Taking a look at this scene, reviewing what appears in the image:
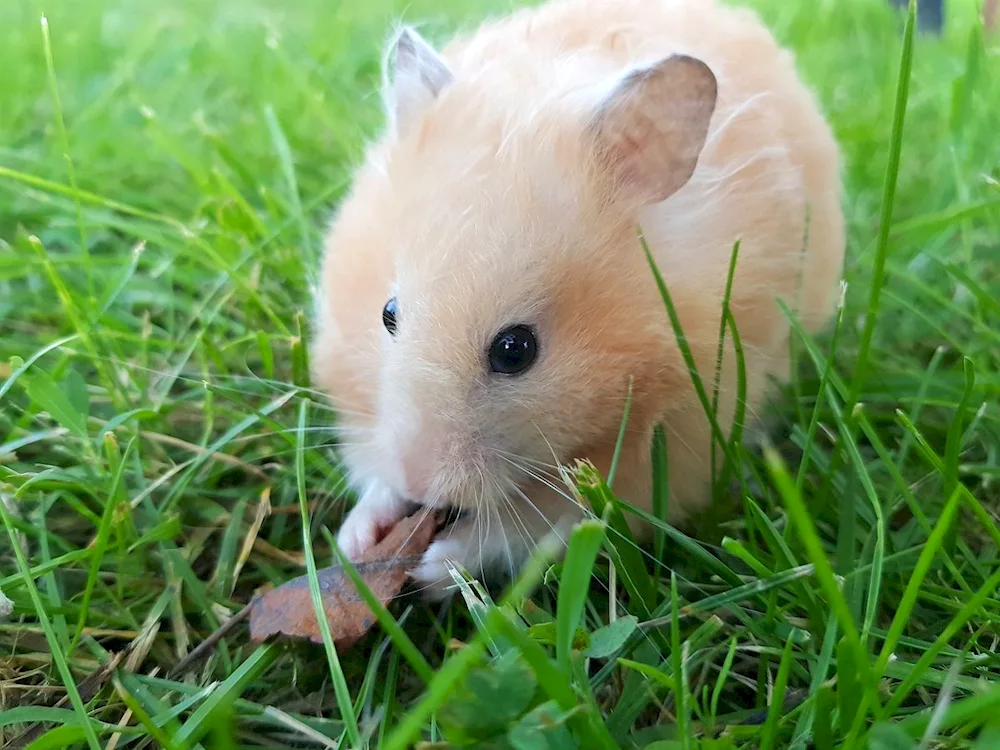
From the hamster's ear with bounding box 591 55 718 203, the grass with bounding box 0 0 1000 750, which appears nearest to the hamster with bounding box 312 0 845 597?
the hamster's ear with bounding box 591 55 718 203

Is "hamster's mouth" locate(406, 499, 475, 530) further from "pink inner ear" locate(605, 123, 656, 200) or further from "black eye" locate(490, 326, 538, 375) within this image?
"pink inner ear" locate(605, 123, 656, 200)

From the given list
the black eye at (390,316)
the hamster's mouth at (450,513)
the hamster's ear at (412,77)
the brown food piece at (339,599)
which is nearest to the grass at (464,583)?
the brown food piece at (339,599)

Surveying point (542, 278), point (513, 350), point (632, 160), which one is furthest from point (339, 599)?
point (632, 160)

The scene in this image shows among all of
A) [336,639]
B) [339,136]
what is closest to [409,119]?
[336,639]

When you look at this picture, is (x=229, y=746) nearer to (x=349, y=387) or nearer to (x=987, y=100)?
(x=349, y=387)

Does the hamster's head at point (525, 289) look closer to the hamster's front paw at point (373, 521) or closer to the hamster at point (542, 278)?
the hamster at point (542, 278)

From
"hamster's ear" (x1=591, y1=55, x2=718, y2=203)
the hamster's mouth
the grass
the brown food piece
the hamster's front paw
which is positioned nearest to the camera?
the grass

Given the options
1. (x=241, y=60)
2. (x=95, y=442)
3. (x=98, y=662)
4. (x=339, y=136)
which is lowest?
(x=98, y=662)
